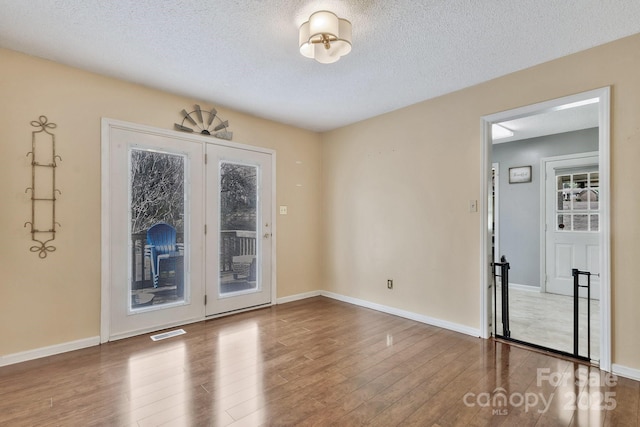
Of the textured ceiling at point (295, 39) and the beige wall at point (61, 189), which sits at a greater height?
the textured ceiling at point (295, 39)

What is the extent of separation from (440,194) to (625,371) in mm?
2043

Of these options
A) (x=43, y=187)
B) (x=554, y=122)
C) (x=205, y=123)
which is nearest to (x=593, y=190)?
(x=554, y=122)

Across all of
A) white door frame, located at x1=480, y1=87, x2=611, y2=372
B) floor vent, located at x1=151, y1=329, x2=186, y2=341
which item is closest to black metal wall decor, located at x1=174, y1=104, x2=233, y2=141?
floor vent, located at x1=151, y1=329, x2=186, y2=341

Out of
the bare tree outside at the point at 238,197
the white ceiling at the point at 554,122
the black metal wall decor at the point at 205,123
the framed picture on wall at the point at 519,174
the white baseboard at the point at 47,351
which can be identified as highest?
the white ceiling at the point at 554,122

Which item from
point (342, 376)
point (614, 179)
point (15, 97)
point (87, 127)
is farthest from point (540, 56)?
point (15, 97)

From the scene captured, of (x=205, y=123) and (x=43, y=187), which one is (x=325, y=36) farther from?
(x=43, y=187)

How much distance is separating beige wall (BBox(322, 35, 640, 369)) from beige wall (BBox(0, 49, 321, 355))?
249 cm

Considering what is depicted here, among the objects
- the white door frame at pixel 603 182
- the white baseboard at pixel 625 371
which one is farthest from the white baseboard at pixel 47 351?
the white baseboard at pixel 625 371

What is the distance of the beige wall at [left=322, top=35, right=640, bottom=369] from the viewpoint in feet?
7.80

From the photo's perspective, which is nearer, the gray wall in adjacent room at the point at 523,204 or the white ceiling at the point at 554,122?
the white ceiling at the point at 554,122

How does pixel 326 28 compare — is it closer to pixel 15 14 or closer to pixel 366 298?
pixel 15 14

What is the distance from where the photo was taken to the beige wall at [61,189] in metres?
2.55

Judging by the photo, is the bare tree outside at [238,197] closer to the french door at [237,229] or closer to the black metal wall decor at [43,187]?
the french door at [237,229]

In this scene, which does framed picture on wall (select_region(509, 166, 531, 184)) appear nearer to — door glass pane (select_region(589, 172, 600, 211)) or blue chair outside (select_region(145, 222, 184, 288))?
door glass pane (select_region(589, 172, 600, 211))
